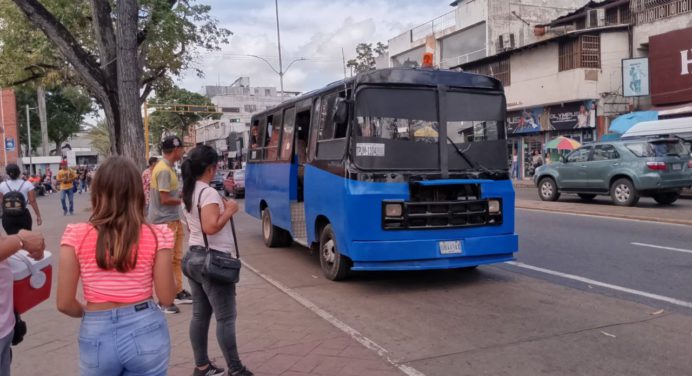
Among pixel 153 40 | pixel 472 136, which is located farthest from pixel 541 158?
pixel 472 136

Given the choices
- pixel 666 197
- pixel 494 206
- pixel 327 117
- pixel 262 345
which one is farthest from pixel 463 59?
pixel 262 345

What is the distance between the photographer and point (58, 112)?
60.4 metres

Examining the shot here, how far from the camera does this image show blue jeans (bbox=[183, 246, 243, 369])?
4156 millimetres

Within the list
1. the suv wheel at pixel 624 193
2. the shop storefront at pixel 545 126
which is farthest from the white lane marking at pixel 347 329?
the shop storefront at pixel 545 126

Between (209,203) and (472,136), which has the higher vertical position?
(472,136)

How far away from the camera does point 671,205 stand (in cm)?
1581

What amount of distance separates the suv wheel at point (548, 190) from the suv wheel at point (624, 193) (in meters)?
2.12

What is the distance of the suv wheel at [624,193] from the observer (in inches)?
595

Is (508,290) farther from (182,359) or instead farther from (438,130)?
(182,359)

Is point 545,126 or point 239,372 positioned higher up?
point 545,126

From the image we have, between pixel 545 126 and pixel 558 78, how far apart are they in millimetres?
2817

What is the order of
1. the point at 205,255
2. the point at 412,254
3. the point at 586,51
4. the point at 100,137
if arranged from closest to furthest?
the point at 205,255, the point at 412,254, the point at 586,51, the point at 100,137

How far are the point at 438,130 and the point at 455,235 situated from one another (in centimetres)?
134

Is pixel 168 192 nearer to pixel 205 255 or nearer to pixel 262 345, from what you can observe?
pixel 262 345
